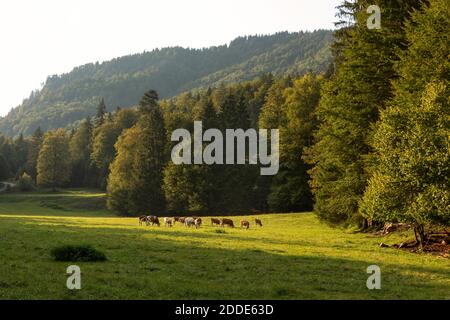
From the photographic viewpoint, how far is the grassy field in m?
15.2

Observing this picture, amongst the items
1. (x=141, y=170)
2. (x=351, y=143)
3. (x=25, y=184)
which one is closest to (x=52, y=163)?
(x=25, y=184)

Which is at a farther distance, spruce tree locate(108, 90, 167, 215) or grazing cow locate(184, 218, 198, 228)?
spruce tree locate(108, 90, 167, 215)

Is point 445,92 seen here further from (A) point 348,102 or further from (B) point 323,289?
(B) point 323,289

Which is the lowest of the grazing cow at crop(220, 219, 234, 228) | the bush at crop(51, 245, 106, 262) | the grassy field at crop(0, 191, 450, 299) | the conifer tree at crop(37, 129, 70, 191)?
the grazing cow at crop(220, 219, 234, 228)

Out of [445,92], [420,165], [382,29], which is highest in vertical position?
[382,29]

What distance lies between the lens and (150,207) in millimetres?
83938

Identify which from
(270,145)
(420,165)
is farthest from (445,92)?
(270,145)

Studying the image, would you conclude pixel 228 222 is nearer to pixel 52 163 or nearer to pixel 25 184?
pixel 25 184

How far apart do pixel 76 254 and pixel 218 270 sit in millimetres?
6236

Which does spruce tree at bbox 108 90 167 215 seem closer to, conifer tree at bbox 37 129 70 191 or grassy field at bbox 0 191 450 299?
conifer tree at bbox 37 129 70 191

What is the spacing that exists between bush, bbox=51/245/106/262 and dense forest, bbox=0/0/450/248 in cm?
1639

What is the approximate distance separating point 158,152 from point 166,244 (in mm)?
59386

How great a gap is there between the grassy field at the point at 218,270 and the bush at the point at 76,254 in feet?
1.51

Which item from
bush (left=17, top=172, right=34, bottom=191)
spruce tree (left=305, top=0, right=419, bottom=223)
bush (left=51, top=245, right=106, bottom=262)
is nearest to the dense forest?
spruce tree (left=305, top=0, right=419, bottom=223)
